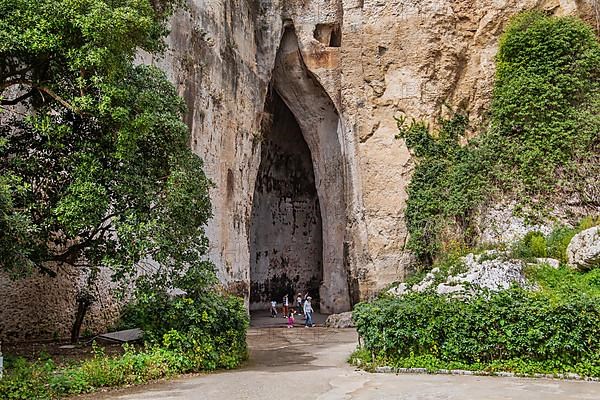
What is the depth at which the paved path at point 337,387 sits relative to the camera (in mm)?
7953

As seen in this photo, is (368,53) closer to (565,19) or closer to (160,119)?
(565,19)

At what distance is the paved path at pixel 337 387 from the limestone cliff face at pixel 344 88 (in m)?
9.31

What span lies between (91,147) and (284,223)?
70.4 ft

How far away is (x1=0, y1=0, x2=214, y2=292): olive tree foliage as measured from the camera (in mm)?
9008

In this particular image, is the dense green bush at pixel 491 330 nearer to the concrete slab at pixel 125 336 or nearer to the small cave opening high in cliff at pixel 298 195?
the concrete slab at pixel 125 336

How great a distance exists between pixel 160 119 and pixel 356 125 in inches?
503

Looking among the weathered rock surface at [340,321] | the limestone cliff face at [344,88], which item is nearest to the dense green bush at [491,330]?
the limestone cliff face at [344,88]

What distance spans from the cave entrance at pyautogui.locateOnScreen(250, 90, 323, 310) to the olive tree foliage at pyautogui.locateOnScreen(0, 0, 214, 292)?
18464 millimetres

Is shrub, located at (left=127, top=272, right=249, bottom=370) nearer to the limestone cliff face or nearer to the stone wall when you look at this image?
the stone wall

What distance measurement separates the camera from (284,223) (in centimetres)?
3119

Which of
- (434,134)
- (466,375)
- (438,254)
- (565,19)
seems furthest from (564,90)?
(466,375)

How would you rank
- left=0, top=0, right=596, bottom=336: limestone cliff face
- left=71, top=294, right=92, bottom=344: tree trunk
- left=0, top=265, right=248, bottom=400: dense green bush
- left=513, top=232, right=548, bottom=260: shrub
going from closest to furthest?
1. left=0, top=265, right=248, bottom=400: dense green bush
2. left=71, top=294, right=92, bottom=344: tree trunk
3. left=513, top=232, right=548, bottom=260: shrub
4. left=0, top=0, right=596, bottom=336: limestone cliff face

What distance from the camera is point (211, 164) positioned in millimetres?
19375

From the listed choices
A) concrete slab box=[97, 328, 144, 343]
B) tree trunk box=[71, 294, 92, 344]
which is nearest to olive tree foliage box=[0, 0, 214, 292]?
concrete slab box=[97, 328, 144, 343]
